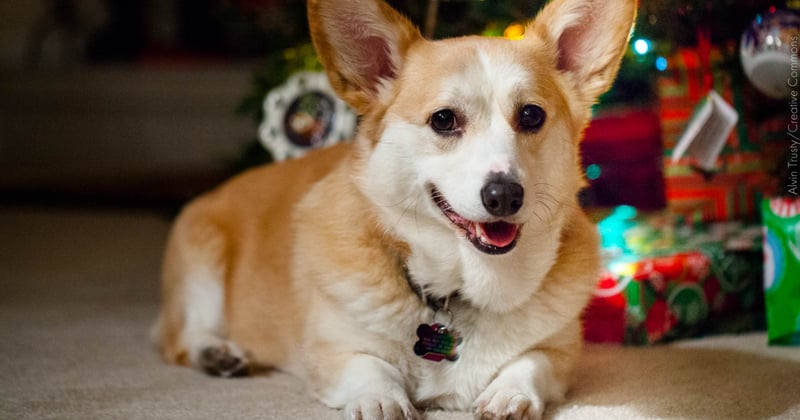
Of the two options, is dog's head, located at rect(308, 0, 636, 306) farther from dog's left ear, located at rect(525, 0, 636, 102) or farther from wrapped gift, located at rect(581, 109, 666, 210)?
wrapped gift, located at rect(581, 109, 666, 210)

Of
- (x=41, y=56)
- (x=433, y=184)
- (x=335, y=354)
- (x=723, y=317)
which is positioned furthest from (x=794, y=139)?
(x=41, y=56)

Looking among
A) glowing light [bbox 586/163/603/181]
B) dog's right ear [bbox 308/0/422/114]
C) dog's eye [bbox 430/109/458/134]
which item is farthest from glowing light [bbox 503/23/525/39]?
dog's eye [bbox 430/109/458/134]

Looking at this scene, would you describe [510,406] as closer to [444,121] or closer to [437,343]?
[437,343]

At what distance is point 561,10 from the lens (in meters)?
1.75

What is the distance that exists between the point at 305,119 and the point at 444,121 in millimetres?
1267

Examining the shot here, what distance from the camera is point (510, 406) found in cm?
148

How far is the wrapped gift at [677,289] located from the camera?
2109mm

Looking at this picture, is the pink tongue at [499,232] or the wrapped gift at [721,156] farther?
the wrapped gift at [721,156]

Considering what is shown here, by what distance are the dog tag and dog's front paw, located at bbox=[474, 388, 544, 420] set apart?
4.7 inches

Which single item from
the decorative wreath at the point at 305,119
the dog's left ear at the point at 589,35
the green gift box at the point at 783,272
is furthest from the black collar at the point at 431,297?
the decorative wreath at the point at 305,119

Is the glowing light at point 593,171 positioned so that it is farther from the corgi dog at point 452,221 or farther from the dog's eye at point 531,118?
the dog's eye at point 531,118

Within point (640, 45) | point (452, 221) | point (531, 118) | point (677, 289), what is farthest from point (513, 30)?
point (452, 221)

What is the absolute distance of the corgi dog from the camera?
1537 millimetres

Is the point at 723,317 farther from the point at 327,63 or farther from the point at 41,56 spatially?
the point at 41,56
